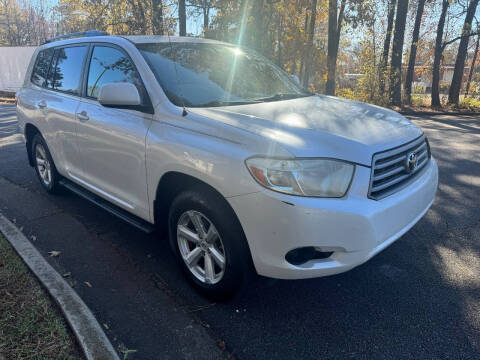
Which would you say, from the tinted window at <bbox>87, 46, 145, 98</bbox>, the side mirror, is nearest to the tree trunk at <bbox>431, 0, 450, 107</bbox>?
the tinted window at <bbox>87, 46, 145, 98</bbox>

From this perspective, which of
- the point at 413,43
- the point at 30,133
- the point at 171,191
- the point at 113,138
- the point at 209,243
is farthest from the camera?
the point at 413,43

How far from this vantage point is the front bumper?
2.15 m

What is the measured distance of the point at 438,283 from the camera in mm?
2965

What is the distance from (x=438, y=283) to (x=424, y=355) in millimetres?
893

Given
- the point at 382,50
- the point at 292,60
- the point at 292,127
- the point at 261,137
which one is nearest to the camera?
the point at 261,137

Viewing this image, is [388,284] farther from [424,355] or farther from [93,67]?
[93,67]

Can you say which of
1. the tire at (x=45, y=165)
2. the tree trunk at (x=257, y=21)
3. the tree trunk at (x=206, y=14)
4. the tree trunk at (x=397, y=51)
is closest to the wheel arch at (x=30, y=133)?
the tire at (x=45, y=165)

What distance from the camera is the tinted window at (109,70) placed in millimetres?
3209

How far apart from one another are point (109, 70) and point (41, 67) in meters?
2.01

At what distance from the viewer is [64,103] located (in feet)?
13.3

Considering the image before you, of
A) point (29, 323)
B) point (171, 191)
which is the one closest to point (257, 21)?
point (171, 191)

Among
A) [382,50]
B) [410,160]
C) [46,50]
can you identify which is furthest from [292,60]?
[410,160]

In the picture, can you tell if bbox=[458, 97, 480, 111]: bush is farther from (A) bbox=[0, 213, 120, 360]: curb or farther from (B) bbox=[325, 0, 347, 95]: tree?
(A) bbox=[0, 213, 120, 360]: curb

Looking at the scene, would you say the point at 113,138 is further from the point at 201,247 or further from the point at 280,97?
the point at 280,97
